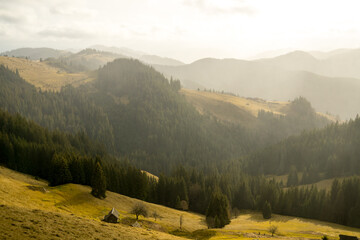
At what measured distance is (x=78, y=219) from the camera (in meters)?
45.7

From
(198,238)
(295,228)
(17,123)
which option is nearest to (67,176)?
(198,238)

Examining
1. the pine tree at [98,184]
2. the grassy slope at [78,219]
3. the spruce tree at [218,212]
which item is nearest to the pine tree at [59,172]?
the grassy slope at [78,219]

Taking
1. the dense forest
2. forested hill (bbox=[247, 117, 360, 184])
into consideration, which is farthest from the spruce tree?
forested hill (bbox=[247, 117, 360, 184])

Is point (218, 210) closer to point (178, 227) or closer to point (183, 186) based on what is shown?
point (178, 227)

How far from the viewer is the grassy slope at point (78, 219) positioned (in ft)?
117

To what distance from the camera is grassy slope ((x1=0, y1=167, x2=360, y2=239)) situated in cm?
3576

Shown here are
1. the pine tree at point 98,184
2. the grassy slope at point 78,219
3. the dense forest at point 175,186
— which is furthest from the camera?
the dense forest at point 175,186

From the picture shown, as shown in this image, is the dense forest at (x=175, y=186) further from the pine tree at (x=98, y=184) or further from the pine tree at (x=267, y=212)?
the pine tree at (x=267, y=212)

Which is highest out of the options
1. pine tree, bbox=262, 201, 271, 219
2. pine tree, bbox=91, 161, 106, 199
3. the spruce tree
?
pine tree, bbox=91, 161, 106, 199

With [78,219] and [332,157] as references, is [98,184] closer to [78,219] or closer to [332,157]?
[78,219]

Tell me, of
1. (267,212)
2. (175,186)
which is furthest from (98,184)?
(267,212)

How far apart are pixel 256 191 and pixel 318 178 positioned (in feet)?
204

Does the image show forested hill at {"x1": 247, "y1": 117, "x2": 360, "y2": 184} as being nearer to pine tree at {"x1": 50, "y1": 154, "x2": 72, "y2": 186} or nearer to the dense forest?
the dense forest

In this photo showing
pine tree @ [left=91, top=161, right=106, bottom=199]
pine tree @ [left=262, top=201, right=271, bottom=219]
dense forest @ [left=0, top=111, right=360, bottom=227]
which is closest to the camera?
pine tree @ [left=91, top=161, right=106, bottom=199]
